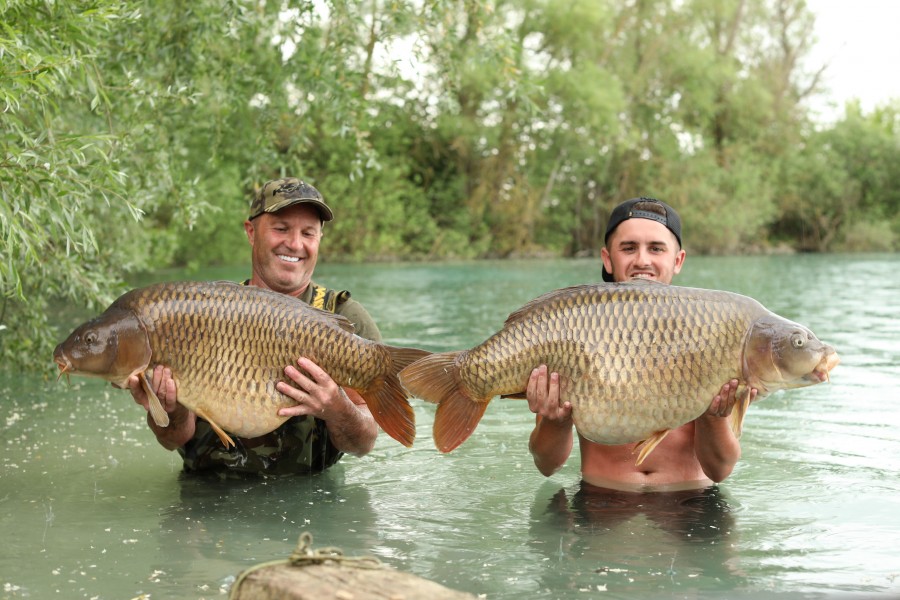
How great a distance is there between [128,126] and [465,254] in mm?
27404

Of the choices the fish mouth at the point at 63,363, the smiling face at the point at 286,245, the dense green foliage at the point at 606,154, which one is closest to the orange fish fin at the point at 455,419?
the smiling face at the point at 286,245

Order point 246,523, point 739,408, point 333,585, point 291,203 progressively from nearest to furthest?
point 333,585 < point 739,408 < point 246,523 < point 291,203

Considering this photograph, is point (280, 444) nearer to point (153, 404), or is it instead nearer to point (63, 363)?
point (153, 404)

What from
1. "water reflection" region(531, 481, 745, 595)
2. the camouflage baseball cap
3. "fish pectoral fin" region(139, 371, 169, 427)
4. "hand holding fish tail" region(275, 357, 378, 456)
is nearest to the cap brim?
the camouflage baseball cap

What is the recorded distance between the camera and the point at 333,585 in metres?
2.08

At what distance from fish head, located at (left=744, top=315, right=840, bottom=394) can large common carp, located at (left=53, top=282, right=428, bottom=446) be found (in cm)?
107

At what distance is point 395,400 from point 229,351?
1.89 feet

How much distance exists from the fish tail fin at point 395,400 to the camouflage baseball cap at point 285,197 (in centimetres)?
77

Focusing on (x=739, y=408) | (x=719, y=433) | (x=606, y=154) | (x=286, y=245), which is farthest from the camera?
(x=606, y=154)

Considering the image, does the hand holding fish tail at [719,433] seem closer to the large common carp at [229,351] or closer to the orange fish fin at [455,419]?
the orange fish fin at [455,419]

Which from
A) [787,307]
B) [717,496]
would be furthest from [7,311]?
[787,307]

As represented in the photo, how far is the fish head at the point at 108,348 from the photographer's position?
3258mm

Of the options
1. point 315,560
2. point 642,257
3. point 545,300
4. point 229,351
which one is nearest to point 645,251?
point 642,257

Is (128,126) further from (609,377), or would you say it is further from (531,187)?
(531,187)
